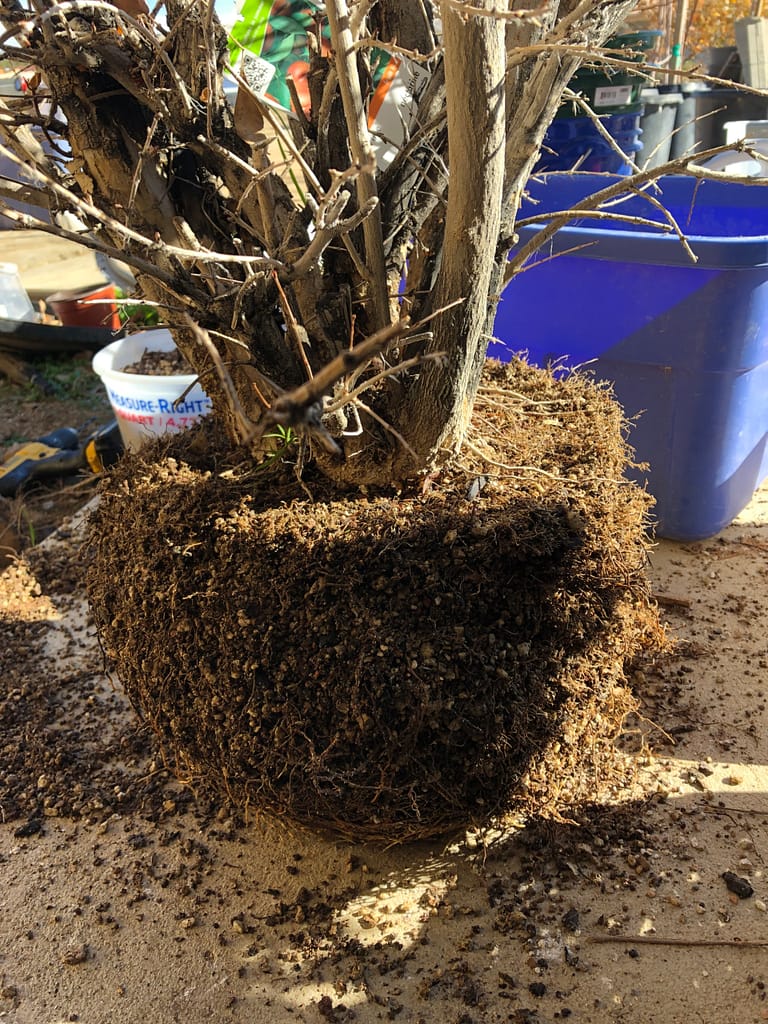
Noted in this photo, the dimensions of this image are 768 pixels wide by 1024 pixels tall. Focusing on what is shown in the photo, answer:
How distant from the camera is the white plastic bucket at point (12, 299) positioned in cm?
472

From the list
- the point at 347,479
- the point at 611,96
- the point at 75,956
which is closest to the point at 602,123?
the point at 611,96

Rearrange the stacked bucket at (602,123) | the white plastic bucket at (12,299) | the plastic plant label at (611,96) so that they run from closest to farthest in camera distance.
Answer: the stacked bucket at (602,123) → the plastic plant label at (611,96) → the white plastic bucket at (12,299)

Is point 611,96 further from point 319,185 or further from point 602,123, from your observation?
point 319,185

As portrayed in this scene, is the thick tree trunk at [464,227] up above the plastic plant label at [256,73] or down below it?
below

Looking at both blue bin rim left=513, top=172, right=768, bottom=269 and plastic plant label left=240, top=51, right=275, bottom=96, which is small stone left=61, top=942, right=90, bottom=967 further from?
blue bin rim left=513, top=172, right=768, bottom=269

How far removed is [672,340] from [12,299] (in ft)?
13.5

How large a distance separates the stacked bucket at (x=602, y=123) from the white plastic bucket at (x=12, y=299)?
10.4 ft

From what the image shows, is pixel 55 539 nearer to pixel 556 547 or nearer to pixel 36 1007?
pixel 36 1007

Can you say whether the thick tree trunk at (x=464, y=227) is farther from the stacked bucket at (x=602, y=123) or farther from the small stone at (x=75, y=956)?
the stacked bucket at (x=602, y=123)

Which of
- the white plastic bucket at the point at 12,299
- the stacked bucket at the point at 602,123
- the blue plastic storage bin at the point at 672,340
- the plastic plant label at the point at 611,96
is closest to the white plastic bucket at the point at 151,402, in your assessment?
the blue plastic storage bin at the point at 672,340

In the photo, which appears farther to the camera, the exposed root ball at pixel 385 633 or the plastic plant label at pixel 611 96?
the plastic plant label at pixel 611 96

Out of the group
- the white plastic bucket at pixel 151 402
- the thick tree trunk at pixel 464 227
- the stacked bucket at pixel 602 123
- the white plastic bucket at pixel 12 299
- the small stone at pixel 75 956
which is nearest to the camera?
the thick tree trunk at pixel 464 227

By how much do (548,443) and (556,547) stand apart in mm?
339

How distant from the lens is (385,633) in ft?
3.94
